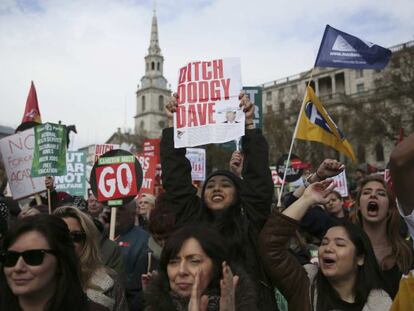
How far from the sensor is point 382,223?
378 centimetres

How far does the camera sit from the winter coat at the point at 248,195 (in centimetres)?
304

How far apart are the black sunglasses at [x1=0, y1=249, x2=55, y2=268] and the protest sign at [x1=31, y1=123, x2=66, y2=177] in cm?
430

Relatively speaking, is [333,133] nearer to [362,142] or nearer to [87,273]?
[87,273]

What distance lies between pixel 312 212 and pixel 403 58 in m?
23.5

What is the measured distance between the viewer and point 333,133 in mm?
5582

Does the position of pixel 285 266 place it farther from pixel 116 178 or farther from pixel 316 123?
pixel 116 178

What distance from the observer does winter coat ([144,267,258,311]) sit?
230 centimetres

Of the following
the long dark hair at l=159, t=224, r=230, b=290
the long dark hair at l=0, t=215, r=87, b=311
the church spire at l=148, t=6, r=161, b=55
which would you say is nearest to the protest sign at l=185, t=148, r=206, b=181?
the long dark hair at l=159, t=224, r=230, b=290

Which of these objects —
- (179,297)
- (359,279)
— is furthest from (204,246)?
(359,279)

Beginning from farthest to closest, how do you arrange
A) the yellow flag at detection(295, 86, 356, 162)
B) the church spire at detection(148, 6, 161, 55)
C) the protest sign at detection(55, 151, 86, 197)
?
the church spire at detection(148, 6, 161, 55), the protest sign at detection(55, 151, 86, 197), the yellow flag at detection(295, 86, 356, 162)

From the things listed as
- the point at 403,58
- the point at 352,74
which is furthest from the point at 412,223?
the point at 352,74

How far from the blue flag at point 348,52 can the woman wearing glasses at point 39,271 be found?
184 inches

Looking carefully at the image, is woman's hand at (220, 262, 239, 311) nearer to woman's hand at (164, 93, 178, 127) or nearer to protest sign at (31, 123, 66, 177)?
woman's hand at (164, 93, 178, 127)

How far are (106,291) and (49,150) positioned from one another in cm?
402
